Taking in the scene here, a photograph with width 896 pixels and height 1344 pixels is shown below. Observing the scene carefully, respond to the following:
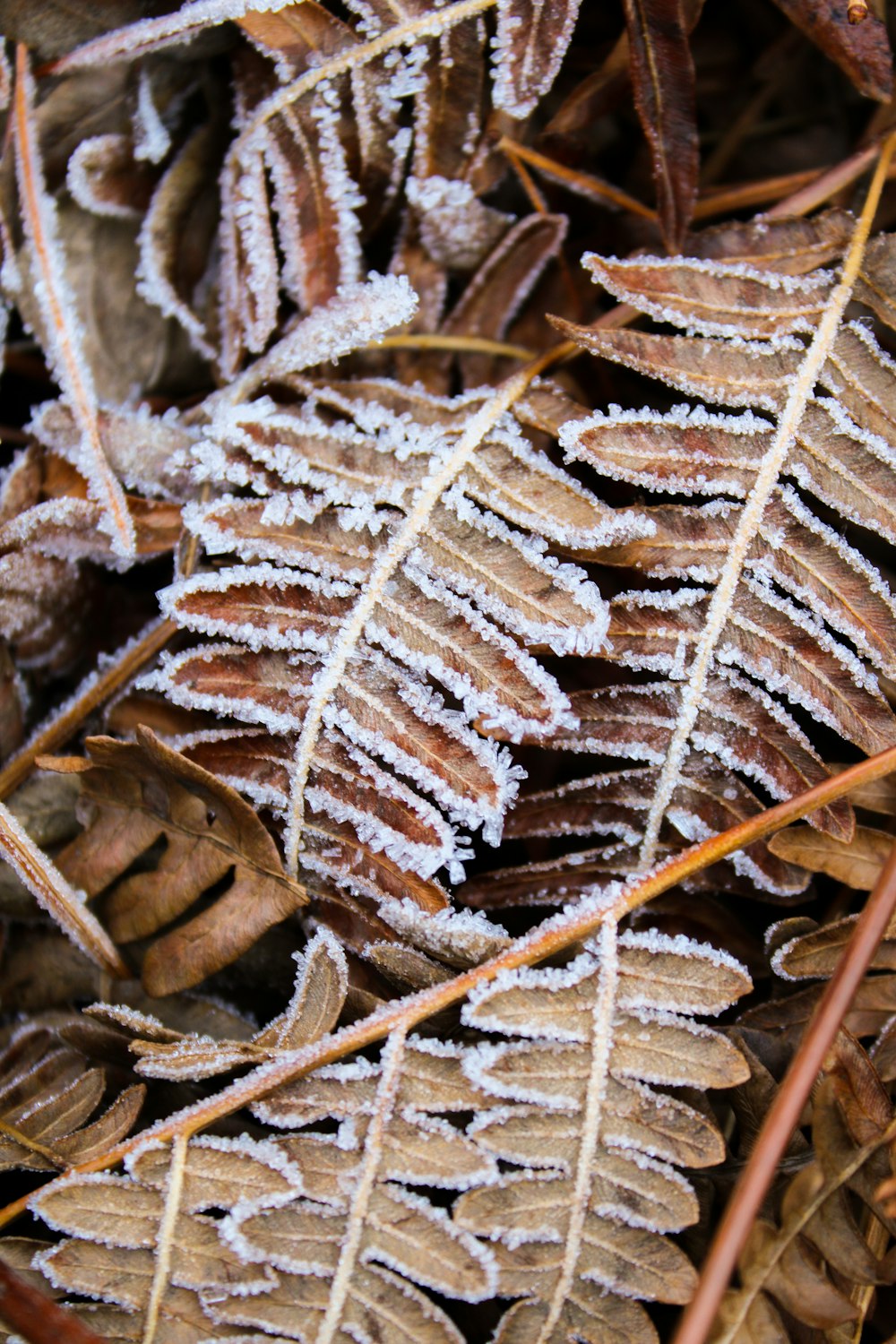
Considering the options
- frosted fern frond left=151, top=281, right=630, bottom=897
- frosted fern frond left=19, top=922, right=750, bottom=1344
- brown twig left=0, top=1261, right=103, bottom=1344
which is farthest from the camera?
frosted fern frond left=151, top=281, right=630, bottom=897

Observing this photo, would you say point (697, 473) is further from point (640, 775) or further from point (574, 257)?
point (574, 257)

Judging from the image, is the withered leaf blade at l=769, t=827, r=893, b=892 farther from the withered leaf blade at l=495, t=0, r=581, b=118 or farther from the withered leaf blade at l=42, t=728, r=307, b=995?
the withered leaf blade at l=495, t=0, r=581, b=118

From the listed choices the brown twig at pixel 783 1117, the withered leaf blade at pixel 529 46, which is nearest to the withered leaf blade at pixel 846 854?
the brown twig at pixel 783 1117

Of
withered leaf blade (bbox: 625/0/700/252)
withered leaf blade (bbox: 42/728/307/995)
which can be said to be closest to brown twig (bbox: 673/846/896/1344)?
withered leaf blade (bbox: 42/728/307/995)

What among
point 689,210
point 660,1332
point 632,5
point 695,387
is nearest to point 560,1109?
point 660,1332

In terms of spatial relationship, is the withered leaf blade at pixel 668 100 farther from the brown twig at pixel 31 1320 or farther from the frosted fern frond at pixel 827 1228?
the brown twig at pixel 31 1320

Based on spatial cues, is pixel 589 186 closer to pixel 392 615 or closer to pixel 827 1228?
pixel 392 615

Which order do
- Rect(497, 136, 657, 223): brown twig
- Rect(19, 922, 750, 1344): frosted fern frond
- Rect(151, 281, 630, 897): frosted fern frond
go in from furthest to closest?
Rect(497, 136, 657, 223): brown twig → Rect(151, 281, 630, 897): frosted fern frond → Rect(19, 922, 750, 1344): frosted fern frond

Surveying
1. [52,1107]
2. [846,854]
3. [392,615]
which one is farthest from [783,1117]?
[52,1107]
